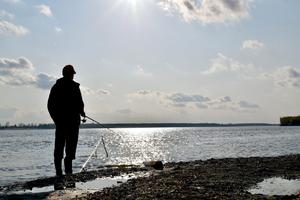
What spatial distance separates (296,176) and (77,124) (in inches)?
272

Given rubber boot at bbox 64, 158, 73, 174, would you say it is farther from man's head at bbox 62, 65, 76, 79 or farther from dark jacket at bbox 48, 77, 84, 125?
man's head at bbox 62, 65, 76, 79

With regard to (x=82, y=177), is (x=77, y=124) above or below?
above

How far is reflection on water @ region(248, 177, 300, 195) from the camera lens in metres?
10.7

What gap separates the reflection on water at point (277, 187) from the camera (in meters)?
10.7

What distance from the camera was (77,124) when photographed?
47.6 feet

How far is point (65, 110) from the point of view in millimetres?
14281

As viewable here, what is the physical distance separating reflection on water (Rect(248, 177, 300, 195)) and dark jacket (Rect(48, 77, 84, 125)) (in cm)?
609

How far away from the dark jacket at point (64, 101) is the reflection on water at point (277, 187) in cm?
609

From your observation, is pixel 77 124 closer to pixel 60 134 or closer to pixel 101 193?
pixel 60 134

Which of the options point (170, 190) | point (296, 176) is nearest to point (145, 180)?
point (170, 190)

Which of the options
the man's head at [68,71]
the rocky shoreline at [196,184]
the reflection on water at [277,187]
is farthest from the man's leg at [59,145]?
the reflection on water at [277,187]

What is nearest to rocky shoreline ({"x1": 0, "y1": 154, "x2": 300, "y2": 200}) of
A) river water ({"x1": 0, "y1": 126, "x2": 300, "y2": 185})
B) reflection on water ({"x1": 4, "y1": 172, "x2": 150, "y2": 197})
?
reflection on water ({"x1": 4, "y1": 172, "x2": 150, "y2": 197})

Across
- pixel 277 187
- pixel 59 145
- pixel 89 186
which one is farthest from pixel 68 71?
pixel 277 187

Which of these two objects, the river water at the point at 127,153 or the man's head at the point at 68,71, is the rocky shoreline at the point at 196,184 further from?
the river water at the point at 127,153
